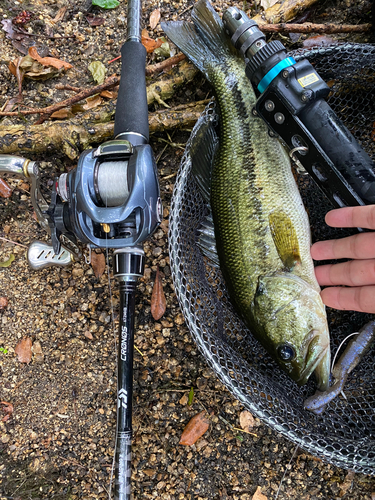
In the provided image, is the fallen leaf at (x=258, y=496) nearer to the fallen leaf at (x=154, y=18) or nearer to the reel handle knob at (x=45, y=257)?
the reel handle knob at (x=45, y=257)

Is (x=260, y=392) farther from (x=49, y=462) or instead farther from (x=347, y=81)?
(x=347, y=81)

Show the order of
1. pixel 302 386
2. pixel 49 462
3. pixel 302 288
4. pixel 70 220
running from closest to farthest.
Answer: pixel 70 220, pixel 302 288, pixel 302 386, pixel 49 462

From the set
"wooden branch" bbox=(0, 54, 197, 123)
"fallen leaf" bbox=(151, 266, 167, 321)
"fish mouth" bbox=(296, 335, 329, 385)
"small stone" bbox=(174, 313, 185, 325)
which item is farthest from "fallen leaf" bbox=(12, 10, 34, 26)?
"fish mouth" bbox=(296, 335, 329, 385)

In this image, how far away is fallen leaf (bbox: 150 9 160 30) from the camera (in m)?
2.86

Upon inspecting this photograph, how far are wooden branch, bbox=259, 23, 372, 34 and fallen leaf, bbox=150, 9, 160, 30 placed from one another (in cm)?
94

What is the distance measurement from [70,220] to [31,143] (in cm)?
103

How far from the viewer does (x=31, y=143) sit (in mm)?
2488

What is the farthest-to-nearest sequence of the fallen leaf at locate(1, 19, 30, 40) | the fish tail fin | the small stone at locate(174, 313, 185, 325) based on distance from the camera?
the fallen leaf at locate(1, 19, 30, 40)
the small stone at locate(174, 313, 185, 325)
the fish tail fin

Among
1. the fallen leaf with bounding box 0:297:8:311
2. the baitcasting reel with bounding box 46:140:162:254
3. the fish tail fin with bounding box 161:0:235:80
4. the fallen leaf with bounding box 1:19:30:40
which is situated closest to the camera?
the baitcasting reel with bounding box 46:140:162:254

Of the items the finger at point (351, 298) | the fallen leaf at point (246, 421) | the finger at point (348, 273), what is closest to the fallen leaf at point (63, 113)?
the finger at point (348, 273)

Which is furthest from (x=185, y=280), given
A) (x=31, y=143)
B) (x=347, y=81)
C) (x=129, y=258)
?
(x=347, y=81)

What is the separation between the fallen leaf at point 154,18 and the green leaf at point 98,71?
525 millimetres

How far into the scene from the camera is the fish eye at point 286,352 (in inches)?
78.0

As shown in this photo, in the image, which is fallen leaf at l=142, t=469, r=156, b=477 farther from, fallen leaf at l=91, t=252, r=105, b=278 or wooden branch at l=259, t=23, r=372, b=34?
wooden branch at l=259, t=23, r=372, b=34
